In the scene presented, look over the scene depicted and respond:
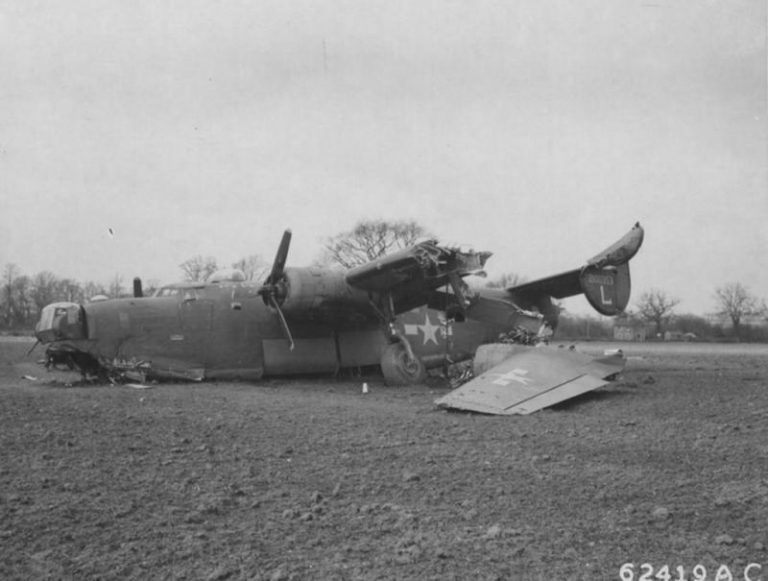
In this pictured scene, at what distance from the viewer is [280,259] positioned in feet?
44.0

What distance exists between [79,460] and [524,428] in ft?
14.4

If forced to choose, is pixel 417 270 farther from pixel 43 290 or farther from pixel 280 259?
pixel 43 290

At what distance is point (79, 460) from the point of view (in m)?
5.50

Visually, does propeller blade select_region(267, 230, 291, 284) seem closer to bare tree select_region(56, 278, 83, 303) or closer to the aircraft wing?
the aircraft wing

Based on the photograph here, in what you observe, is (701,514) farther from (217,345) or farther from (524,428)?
(217,345)

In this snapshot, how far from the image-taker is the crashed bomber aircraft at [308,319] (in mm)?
12516

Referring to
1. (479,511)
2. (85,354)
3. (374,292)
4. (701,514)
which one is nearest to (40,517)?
(479,511)

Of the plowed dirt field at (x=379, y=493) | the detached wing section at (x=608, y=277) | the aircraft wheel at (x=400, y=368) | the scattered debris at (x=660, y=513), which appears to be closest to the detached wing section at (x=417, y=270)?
the aircraft wheel at (x=400, y=368)

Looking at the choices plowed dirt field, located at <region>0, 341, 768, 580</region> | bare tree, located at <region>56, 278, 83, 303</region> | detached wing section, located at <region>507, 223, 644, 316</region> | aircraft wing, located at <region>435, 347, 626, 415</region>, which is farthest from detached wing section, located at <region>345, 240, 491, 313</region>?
bare tree, located at <region>56, 278, 83, 303</region>

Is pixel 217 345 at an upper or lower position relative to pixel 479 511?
upper

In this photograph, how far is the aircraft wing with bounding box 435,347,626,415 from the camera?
8.66 meters

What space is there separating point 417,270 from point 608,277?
13.6 ft

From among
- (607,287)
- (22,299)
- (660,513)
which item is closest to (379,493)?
(660,513)

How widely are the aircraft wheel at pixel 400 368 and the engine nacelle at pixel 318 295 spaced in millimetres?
1197
